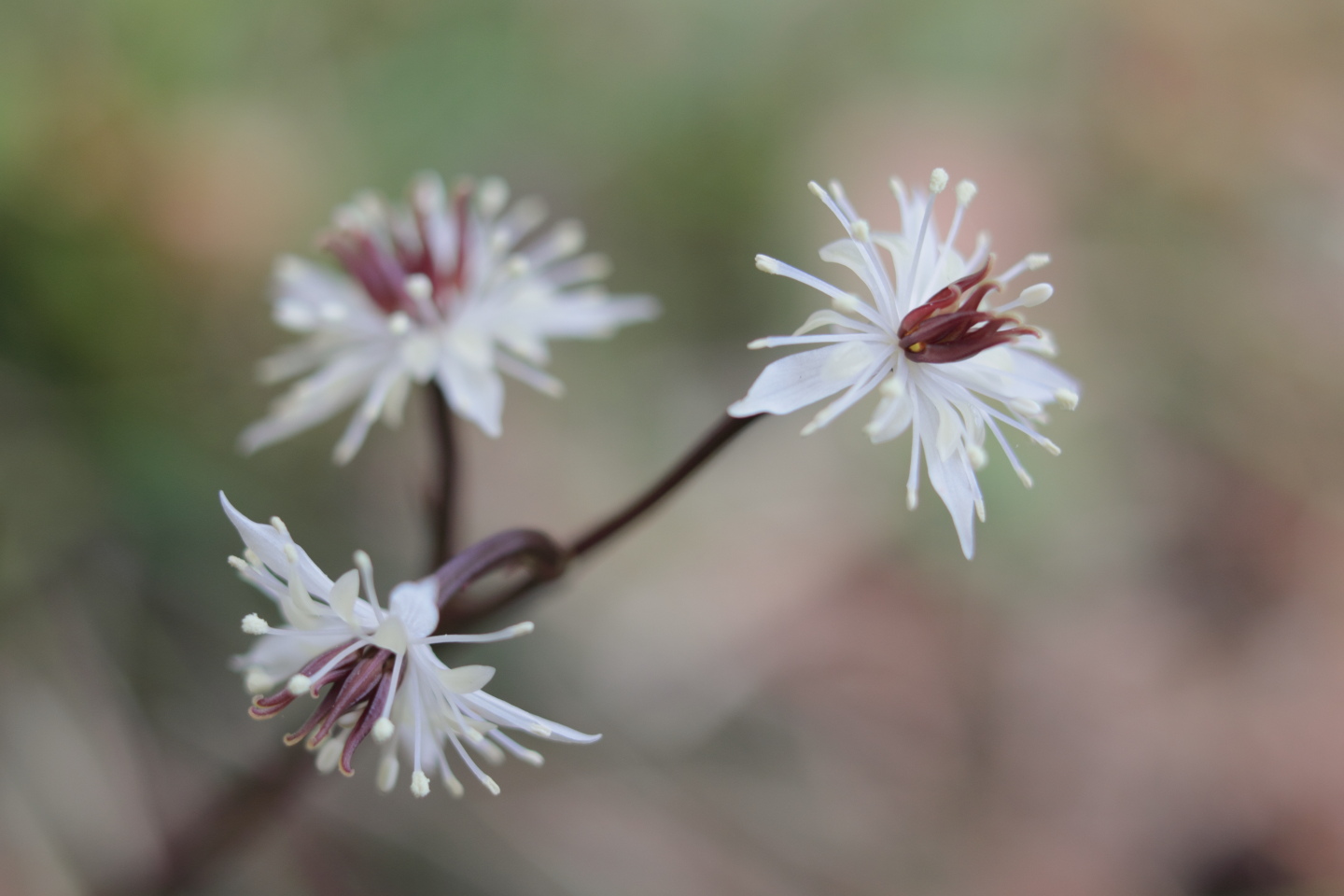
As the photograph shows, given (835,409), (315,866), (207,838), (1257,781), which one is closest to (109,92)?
(207,838)

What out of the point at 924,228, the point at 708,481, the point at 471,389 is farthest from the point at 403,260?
the point at 708,481

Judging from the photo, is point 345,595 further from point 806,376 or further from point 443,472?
point 806,376

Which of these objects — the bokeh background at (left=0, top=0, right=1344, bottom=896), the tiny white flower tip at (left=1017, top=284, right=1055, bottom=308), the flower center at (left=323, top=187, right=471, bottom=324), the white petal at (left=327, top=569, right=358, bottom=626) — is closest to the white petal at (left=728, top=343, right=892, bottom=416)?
the tiny white flower tip at (left=1017, top=284, right=1055, bottom=308)

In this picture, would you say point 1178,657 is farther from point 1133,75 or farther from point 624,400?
point 1133,75

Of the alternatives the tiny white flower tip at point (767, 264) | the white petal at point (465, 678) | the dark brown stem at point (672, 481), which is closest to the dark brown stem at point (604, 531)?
the dark brown stem at point (672, 481)

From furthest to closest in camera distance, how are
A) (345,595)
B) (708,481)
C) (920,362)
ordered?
(708,481) < (920,362) < (345,595)

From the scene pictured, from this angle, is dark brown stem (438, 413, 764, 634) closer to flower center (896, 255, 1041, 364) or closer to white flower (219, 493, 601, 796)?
white flower (219, 493, 601, 796)
